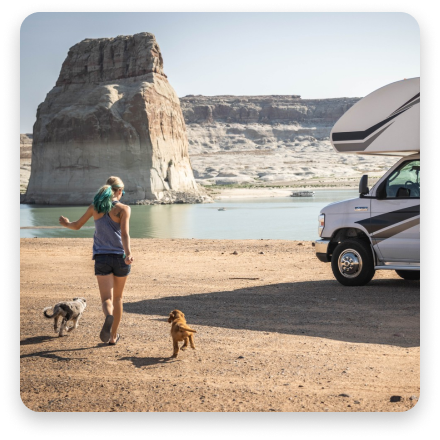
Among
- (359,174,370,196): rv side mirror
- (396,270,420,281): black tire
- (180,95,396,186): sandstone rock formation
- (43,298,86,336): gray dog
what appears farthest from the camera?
(180,95,396,186): sandstone rock formation

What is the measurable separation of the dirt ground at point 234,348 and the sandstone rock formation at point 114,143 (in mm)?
55309

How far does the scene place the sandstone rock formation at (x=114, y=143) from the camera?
67.4 metres

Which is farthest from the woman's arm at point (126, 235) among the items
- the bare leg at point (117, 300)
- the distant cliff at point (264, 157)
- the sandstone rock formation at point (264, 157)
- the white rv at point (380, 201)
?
the distant cliff at point (264, 157)

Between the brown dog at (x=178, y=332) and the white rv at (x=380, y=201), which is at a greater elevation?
the white rv at (x=380, y=201)

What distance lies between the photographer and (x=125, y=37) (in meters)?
76.8

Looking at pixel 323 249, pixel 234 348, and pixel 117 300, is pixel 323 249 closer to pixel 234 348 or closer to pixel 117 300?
pixel 234 348

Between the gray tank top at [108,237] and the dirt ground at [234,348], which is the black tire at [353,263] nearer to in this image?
the dirt ground at [234,348]

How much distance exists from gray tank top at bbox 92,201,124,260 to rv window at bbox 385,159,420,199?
5.18m

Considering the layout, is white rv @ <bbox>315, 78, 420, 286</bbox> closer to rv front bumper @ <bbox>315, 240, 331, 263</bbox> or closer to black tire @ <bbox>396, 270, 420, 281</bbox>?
rv front bumper @ <bbox>315, 240, 331, 263</bbox>

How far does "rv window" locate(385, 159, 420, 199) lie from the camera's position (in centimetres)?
952

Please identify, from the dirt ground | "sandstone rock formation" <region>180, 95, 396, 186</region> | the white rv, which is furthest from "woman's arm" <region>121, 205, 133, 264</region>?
"sandstone rock formation" <region>180, 95, 396, 186</region>

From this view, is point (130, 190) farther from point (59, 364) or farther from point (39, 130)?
point (59, 364)

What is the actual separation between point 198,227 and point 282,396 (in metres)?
29.6

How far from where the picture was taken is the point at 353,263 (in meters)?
10.2
